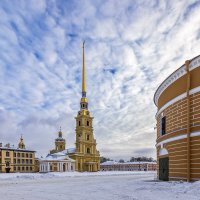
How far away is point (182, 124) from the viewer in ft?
61.1

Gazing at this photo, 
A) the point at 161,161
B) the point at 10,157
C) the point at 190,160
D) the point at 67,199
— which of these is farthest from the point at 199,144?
the point at 10,157

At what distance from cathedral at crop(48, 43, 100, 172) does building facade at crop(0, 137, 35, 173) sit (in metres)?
13.5

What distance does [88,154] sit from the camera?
3935 inches

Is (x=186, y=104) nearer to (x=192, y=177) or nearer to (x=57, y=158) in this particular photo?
(x=192, y=177)

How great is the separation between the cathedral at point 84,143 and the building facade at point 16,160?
1350 cm

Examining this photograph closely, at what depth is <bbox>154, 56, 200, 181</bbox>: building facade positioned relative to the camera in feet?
56.3

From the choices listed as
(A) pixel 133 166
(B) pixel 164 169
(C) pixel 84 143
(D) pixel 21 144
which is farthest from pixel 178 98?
(A) pixel 133 166

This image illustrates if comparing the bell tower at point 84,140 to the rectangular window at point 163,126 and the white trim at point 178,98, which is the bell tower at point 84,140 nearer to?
the rectangular window at point 163,126

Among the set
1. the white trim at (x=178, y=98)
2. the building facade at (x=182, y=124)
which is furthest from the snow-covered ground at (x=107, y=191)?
the white trim at (x=178, y=98)

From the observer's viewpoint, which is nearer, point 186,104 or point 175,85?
point 186,104

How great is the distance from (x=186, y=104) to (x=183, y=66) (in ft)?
7.90

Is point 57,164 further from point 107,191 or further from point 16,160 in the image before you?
point 107,191

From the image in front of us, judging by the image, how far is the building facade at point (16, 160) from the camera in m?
82.1

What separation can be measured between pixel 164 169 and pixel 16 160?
71.6 m
